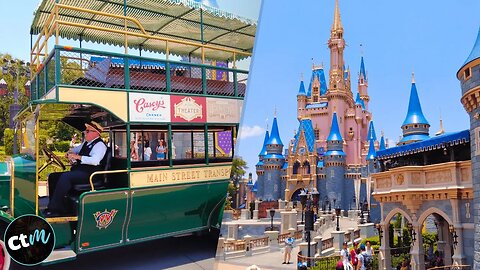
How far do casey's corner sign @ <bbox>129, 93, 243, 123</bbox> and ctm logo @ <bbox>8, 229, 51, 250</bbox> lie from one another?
88cm

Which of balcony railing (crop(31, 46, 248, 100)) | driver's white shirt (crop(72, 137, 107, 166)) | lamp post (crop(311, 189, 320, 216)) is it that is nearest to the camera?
lamp post (crop(311, 189, 320, 216))

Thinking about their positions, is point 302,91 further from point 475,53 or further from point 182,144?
point 182,144

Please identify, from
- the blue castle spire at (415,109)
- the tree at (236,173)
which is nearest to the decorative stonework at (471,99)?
the blue castle spire at (415,109)

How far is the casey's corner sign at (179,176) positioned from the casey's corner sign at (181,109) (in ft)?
1.00

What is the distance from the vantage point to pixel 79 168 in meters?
2.91

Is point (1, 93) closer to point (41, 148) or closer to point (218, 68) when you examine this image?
point (41, 148)

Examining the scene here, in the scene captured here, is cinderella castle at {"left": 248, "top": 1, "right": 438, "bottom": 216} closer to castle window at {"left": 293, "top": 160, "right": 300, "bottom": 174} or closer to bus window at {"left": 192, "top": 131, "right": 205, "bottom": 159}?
castle window at {"left": 293, "top": 160, "right": 300, "bottom": 174}

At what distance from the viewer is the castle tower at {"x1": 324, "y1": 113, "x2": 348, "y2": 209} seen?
4.88 feet

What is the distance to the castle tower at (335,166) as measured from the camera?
1.49 m

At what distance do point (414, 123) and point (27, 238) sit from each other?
93.4 inches

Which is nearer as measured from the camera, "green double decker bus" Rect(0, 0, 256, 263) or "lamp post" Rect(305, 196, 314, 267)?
"lamp post" Rect(305, 196, 314, 267)

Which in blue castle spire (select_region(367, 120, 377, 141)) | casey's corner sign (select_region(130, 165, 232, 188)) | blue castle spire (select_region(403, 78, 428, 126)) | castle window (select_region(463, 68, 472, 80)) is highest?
castle window (select_region(463, 68, 472, 80))

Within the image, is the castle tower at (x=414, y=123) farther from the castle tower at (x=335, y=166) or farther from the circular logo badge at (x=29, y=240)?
the circular logo badge at (x=29, y=240)

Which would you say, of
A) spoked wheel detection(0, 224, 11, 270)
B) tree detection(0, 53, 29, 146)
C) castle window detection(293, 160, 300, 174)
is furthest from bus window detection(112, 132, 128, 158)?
castle window detection(293, 160, 300, 174)
